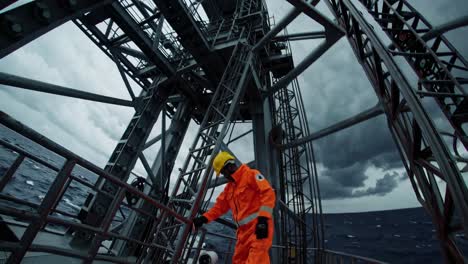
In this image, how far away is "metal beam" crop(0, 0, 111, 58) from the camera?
288 centimetres

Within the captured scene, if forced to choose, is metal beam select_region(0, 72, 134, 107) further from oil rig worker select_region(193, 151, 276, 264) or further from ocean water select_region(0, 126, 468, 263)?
oil rig worker select_region(193, 151, 276, 264)

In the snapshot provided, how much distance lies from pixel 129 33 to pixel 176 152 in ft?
13.6

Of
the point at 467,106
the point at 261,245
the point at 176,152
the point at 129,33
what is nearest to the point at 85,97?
the point at 129,33

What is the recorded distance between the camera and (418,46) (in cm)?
416

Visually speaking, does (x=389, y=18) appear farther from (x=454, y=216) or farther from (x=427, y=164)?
(x=454, y=216)

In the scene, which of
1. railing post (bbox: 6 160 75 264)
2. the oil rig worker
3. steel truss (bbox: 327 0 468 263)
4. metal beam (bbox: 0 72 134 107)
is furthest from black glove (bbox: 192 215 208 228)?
metal beam (bbox: 0 72 134 107)

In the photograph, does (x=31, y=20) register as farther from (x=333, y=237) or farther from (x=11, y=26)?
(x=333, y=237)

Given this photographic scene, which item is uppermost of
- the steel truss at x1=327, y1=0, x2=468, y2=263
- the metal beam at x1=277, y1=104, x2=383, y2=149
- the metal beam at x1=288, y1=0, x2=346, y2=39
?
the metal beam at x1=288, y1=0, x2=346, y2=39

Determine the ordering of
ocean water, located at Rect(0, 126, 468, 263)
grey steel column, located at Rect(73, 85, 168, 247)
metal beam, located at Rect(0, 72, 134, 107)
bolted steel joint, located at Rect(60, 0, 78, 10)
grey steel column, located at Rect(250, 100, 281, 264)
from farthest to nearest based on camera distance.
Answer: ocean water, located at Rect(0, 126, 468, 263)
grey steel column, located at Rect(250, 100, 281, 264)
grey steel column, located at Rect(73, 85, 168, 247)
metal beam, located at Rect(0, 72, 134, 107)
bolted steel joint, located at Rect(60, 0, 78, 10)

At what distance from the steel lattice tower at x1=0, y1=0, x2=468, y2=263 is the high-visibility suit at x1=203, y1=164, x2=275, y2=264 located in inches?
40.4

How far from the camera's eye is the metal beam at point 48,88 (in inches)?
154

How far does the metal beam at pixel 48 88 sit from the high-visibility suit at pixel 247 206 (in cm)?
433

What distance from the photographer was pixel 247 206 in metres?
2.81

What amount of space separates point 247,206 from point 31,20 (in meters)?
4.16
